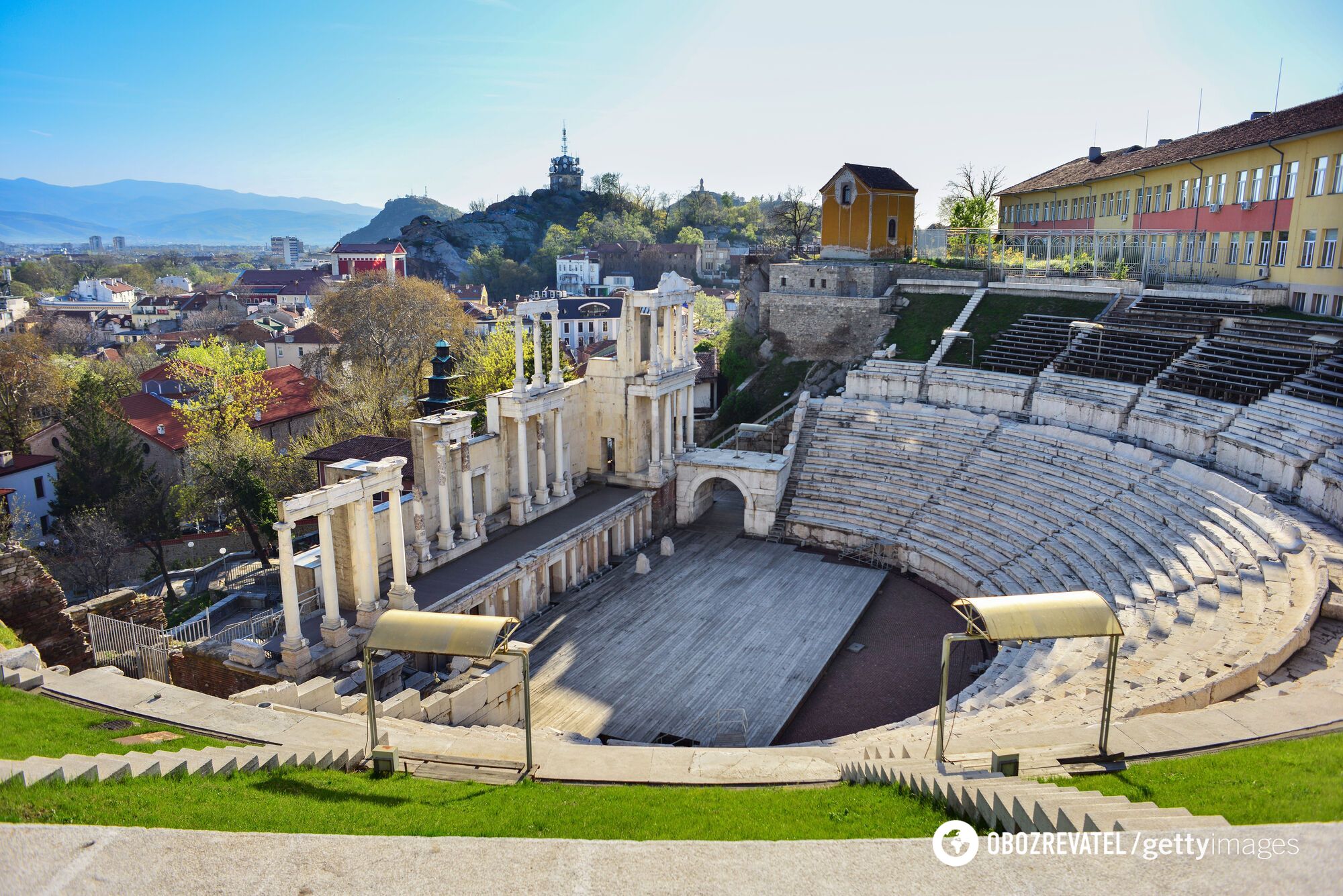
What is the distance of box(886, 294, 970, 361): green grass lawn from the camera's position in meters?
37.4

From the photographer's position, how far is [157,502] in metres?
34.8

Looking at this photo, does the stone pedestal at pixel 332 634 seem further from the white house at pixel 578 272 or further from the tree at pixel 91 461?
the white house at pixel 578 272

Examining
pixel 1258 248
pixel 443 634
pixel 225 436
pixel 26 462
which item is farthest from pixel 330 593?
pixel 1258 248

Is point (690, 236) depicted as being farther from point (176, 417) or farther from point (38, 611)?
point (38, 611)

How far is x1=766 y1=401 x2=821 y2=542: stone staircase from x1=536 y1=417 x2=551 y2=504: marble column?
813 cm

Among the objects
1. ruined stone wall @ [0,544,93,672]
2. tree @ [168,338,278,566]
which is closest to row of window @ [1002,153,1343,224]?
ruined stone wall @ [0,544,93,672]

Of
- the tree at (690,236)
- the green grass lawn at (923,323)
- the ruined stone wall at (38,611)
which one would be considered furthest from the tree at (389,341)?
the tree at (690,236)

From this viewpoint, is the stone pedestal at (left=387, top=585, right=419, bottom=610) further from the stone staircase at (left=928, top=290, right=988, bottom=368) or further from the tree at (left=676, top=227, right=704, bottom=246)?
the tree at (left=676, top=227, right=704, bottom=246)

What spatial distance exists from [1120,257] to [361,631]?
35.2 metres

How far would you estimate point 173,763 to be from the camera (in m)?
10.6

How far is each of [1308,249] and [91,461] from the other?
46.6m

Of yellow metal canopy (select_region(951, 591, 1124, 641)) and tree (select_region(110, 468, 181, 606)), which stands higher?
yellow metal canopy (select_region(951, 591, 1124, 641))

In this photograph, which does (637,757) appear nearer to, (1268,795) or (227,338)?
(1268,795)

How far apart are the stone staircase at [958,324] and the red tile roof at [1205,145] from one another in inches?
373
